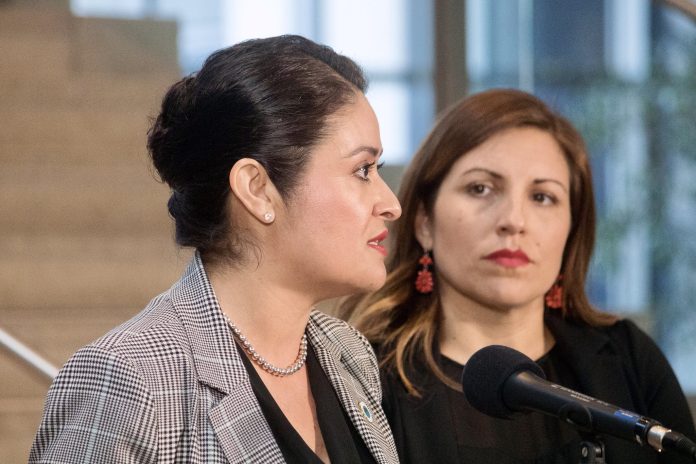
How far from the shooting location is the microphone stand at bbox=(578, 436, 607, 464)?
1.35m

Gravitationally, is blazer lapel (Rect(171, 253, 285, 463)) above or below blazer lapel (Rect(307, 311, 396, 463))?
above

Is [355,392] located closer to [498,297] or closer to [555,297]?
[498,297]

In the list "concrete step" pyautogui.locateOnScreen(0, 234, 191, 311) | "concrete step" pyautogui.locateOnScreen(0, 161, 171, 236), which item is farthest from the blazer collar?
"concrete step" pyautogui.locateOnScreen(0, 161, 171, 236)

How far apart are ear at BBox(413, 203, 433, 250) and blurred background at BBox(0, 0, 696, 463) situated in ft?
3.97

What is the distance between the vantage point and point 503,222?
216 cm

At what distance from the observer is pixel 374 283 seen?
1.70m

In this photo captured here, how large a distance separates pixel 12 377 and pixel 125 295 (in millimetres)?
488

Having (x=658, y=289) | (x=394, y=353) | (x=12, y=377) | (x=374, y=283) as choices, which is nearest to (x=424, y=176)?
(x=394, y=353)

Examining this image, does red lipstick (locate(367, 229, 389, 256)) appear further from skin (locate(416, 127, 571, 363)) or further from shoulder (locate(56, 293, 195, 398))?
skin (locate(416, 127, 571, 363))

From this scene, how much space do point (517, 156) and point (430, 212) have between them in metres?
0.21

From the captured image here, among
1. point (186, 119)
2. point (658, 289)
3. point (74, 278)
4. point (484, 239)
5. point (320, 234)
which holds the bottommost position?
point (658, 289)

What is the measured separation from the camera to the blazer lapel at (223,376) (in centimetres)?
154

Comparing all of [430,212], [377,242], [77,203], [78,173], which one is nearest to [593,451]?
[377,242]

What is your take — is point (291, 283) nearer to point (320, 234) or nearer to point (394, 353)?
point (320, 234)
